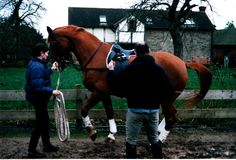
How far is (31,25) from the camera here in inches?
2037

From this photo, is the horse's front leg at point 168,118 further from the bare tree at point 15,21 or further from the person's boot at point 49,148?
the bare tree at point 15,21

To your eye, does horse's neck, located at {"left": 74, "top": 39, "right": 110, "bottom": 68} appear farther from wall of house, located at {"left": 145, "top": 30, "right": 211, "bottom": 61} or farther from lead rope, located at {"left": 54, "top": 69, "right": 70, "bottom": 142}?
wall of house, located at {"left": 145, "top": 30, "right": 211, "bottom": 61}

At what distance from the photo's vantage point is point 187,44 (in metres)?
55.7

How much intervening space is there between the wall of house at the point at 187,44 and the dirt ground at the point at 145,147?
1816 inches

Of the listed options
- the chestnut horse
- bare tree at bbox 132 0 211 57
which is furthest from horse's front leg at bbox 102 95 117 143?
bare tree at bbox 132 0 211 57

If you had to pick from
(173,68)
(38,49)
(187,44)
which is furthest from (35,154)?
(187,44)

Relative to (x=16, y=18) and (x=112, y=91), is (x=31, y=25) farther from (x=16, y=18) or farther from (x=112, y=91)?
(x=112, y=91)

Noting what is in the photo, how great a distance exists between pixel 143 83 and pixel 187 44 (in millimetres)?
51616

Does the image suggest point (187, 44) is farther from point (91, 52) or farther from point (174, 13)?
point (91, 52)

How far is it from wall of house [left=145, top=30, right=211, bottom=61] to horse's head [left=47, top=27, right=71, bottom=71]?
46.7 metres

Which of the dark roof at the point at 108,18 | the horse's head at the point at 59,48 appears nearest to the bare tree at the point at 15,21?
the dark roof at the point at 108,18

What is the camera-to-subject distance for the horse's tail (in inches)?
334

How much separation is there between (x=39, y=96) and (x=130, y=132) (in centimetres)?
207

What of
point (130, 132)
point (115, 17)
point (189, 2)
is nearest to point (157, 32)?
point (115, 17)
